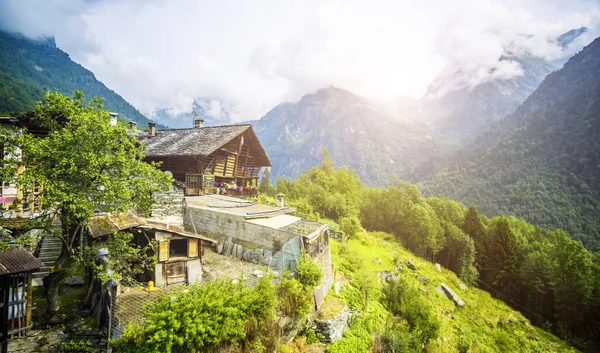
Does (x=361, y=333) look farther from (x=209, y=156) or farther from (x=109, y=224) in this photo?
(x=209, y=156)

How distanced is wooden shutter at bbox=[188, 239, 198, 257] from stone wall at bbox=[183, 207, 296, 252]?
3.75 m

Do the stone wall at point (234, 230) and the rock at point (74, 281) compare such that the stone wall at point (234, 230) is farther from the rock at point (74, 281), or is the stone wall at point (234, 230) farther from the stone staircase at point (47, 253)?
the stone staircase at point (47, 253)

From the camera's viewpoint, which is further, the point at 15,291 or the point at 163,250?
the point at 163,250

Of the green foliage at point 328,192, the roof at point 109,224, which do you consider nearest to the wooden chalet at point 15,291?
the roof at point 109,224

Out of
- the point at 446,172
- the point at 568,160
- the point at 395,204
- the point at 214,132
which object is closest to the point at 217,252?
the point at 214,132

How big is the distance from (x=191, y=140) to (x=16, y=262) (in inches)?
759

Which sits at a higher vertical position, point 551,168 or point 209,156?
point 551,168

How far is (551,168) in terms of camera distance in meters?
97.1

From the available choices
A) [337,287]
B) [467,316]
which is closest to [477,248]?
[467,316]

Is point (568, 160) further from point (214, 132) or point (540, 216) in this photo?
point (214, 132)

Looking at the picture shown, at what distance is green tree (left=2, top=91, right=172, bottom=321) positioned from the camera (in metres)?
8.91

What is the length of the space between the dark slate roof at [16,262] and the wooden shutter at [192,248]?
5.45 m

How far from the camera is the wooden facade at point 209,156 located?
81.7 ft

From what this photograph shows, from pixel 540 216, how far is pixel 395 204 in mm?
61846
